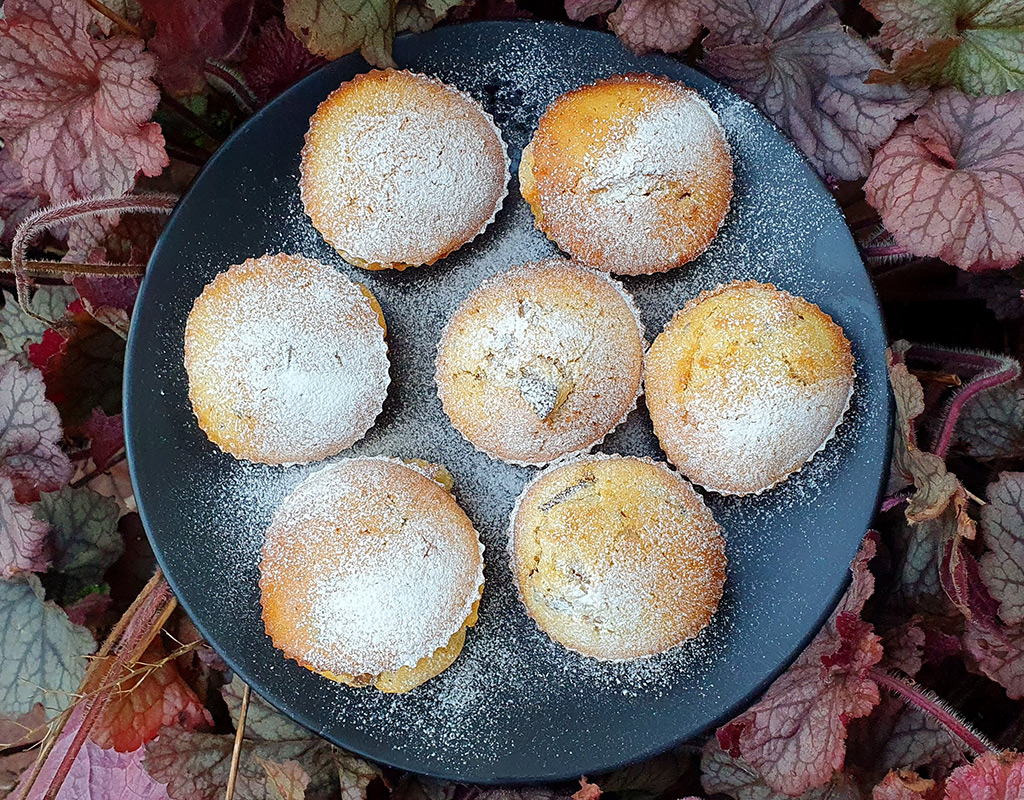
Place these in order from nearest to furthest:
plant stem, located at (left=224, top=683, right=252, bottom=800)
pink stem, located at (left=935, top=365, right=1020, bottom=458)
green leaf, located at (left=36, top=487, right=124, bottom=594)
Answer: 1. pink stem, located at (left=935, top=365, right=1020, bottom=458)
2. plant stem, located at (left=224, top=683, right=252, bottom=800)
3. green leaf, located at (left=36, top=487, right=124, bottom=594)

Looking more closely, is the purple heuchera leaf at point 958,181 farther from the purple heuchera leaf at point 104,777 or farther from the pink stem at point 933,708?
the purple heuchera leaf at point 104,777

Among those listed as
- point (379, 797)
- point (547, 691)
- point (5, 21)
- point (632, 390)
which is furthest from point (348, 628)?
point (5, 21)

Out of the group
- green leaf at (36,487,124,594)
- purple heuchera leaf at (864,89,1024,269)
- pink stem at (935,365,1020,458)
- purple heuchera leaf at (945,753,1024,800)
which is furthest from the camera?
green leaf at (36,487,124,594)

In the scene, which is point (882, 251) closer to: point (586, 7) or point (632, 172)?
point (632, 172)

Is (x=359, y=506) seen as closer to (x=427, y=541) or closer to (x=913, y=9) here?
(x=427, y=541)

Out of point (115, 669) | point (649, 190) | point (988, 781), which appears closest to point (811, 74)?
→ point (649, 190)

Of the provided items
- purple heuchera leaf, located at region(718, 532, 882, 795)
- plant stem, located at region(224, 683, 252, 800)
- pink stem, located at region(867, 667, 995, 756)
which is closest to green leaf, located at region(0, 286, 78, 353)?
plant stem, located at region(224, 683, 252, 800)

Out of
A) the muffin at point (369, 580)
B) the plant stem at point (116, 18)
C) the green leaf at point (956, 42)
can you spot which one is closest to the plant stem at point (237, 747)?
the muffin at point (369, 580)

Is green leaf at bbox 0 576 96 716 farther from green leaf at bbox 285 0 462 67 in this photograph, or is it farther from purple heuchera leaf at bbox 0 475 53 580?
green leaf at bbox 285 0 462 67
